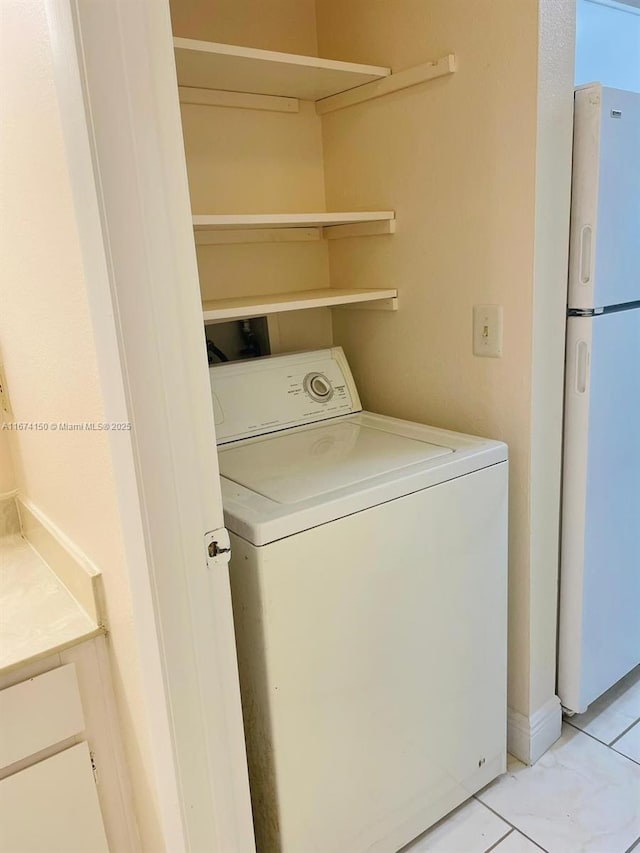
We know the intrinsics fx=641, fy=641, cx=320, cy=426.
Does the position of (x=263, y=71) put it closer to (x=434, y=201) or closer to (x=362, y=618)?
(x=434, y=201)

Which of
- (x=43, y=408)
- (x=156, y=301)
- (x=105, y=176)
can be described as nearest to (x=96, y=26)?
(x=105, y=176)

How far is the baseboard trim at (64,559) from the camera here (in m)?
1.13

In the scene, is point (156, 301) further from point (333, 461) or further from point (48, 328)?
point (333, 461)

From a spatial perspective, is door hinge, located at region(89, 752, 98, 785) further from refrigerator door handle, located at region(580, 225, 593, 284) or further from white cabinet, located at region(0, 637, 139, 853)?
refrigerator door handle, located at region(580, 225, 593, 284)

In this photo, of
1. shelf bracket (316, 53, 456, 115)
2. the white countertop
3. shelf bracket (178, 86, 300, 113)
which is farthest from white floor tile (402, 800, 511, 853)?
shelf bracket (178, 86, 300, 113)

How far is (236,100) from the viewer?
1752mm

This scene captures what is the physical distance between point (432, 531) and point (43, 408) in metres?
0.83

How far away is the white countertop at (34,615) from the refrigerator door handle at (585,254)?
52.4 inches

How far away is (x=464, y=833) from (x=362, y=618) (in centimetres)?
72

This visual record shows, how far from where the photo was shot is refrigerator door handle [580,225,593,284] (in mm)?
1533

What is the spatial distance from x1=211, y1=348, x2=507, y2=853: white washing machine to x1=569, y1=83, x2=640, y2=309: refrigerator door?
48cm

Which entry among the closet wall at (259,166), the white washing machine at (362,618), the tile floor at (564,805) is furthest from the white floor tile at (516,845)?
the closet wall at (259,166)

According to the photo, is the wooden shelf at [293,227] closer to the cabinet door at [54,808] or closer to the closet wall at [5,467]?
the closet wall at [5,467]

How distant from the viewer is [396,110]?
1.71 meters
